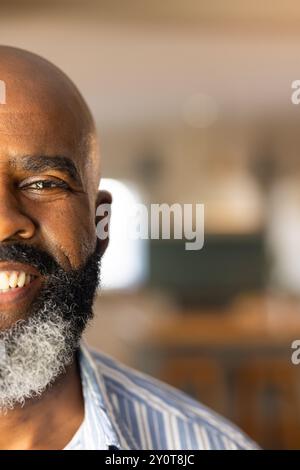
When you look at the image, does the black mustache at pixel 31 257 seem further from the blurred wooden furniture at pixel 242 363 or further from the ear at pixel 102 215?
the blurred wooden furniture at pixel 242 363

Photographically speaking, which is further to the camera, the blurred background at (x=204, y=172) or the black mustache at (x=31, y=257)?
the blurred background at (x=204, y=172)

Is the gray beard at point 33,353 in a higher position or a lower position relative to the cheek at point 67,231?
lower

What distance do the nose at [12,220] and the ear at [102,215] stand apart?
117mm

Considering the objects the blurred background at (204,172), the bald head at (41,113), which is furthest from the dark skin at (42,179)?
the blurred background at (204,172)

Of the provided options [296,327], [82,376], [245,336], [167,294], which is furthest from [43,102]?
[167,294]

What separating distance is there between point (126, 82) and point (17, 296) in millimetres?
3688

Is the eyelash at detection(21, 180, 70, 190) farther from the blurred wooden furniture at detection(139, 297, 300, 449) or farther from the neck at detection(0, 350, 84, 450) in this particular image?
the blurred wooden furniture at detection(139, 297, 300, 449)

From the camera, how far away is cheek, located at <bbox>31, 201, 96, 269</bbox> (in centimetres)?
57

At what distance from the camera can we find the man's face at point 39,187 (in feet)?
1.76

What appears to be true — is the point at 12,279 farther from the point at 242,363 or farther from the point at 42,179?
the point at 242,363

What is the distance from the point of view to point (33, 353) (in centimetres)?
57

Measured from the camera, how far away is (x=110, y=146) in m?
5.69

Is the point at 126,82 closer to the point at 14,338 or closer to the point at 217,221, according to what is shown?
the point at 217,221
